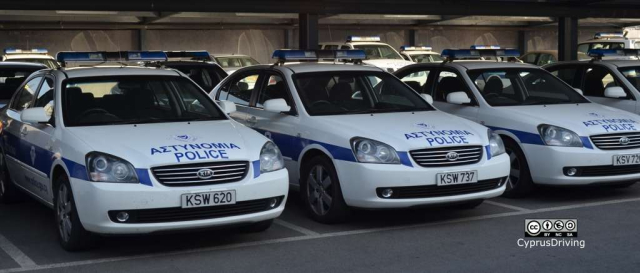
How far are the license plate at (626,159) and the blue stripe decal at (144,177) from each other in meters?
4.49

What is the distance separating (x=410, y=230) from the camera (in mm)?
7215

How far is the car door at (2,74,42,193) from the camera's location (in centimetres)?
753

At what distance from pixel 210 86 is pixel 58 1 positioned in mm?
2596

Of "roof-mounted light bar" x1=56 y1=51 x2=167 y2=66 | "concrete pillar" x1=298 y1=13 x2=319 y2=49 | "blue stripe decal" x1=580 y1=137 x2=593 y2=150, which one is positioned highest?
"concrete pillar" x1=298 y1=13 x2=319 y2=49

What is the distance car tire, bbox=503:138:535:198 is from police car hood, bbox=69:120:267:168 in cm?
300

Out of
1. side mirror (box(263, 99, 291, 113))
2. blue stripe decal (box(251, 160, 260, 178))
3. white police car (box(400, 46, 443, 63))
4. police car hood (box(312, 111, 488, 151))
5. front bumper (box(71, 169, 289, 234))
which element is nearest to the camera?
front bumper (box(71, 169, 289, 234))

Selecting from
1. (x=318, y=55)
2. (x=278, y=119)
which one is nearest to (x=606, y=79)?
(x=318, y=55)

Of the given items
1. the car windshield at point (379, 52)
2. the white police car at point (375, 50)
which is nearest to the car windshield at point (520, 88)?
the white police car at point (375, 50)

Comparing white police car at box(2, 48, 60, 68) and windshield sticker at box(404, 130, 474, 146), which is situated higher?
white police car at box(2, 48, 60, 68)

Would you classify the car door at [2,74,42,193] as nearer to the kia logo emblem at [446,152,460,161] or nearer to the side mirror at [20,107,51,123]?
the side mirror at [20,107,51,123]

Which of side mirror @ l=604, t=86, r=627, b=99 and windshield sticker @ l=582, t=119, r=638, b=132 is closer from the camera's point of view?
windshield sticker @ l=582, t=119, r=638, b=132

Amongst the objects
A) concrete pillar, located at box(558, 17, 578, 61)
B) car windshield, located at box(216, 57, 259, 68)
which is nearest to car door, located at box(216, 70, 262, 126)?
concrete pillar, located at box(558, 17, 578, 61)

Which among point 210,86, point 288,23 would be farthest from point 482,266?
point 288,23

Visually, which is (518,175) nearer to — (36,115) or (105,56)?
(105,56)
